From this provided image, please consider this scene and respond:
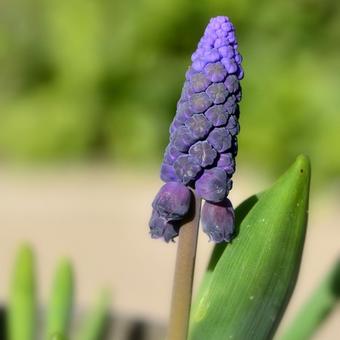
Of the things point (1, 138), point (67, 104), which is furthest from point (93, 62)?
point (1, 138)

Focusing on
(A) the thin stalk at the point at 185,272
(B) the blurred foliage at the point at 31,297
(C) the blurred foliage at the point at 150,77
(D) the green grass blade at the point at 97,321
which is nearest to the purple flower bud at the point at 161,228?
(A) the thin stalk at the point at 185,272

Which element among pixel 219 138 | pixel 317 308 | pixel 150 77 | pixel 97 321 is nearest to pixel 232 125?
pixel 219 138

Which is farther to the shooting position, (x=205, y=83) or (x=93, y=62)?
(x=93, y=62)

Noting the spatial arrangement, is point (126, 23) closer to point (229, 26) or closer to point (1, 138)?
point (1, 138)

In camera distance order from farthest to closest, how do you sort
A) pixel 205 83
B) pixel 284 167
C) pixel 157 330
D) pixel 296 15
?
pixel 296 15 → pixel 284 167 → pixel 157 330 → pixel 205 83

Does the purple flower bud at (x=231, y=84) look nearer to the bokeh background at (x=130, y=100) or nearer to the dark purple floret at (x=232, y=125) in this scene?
the dark purple floret at (x=232, y=125)

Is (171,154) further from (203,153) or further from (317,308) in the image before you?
(317,308)
